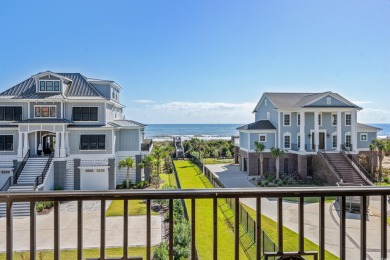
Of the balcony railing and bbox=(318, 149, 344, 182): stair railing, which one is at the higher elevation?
the balcony railing

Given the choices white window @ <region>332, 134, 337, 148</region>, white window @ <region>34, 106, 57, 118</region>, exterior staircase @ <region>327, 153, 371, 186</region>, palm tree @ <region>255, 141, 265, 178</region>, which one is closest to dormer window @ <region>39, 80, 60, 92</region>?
white window @ <region>34, 106, 57, 118</region>

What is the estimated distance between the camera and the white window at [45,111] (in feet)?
46.4

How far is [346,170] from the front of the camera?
50.9ft

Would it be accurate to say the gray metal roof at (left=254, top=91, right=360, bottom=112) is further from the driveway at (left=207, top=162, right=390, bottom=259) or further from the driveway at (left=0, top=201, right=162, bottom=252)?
the driveway at (left=0, top=201, right=162, bottom=252)

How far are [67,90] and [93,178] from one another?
17.6ft

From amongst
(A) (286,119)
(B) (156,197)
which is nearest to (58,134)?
(B) (156,197)

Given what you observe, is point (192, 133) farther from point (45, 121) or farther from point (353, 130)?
point (45, 121)

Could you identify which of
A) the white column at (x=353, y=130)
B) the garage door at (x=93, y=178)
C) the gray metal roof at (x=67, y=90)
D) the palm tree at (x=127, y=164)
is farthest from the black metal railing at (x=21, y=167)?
the white column at (x=353, y=130)

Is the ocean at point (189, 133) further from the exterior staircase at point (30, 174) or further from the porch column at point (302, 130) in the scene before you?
the exterior staircase at point (30, 174)

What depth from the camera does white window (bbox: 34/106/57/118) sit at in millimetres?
14148

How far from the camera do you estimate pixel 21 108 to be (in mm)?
14086

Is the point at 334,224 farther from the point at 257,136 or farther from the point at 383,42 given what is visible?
the point at 257,136

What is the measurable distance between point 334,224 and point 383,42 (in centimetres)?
545

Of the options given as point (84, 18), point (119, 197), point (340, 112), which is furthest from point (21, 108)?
point (340, 112)
